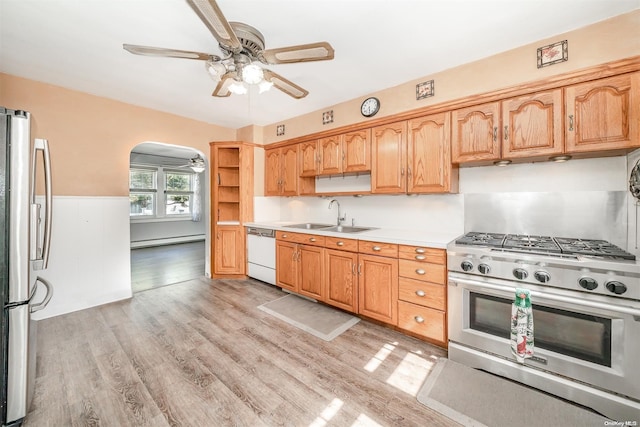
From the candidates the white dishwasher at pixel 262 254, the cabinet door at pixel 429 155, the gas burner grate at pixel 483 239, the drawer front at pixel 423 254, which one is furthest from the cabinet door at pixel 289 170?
the gas burner grate at pixel 483 239

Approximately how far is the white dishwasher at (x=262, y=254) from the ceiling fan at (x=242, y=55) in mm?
2114

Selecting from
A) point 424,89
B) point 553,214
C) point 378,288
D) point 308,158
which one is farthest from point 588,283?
point 308,158

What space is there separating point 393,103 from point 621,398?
291cm

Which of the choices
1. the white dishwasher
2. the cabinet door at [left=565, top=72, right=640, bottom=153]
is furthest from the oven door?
the white dishwasher

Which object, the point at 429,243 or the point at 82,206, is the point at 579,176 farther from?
the point at 82,206

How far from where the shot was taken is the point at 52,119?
2.83 m

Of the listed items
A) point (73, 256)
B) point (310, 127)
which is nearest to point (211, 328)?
point (73, 256)

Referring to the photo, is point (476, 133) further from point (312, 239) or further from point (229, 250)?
point (229, 250)

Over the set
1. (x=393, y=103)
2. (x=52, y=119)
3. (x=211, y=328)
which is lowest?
(x=211, y=328)

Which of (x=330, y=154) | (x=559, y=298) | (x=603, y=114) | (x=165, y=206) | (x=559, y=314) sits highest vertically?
(x=330, y=154)

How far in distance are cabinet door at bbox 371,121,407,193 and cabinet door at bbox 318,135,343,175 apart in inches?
19.0

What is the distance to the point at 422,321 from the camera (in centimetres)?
222

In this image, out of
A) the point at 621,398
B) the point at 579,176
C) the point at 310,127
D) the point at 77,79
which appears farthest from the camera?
the point at 310,127

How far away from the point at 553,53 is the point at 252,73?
2.40 meters
